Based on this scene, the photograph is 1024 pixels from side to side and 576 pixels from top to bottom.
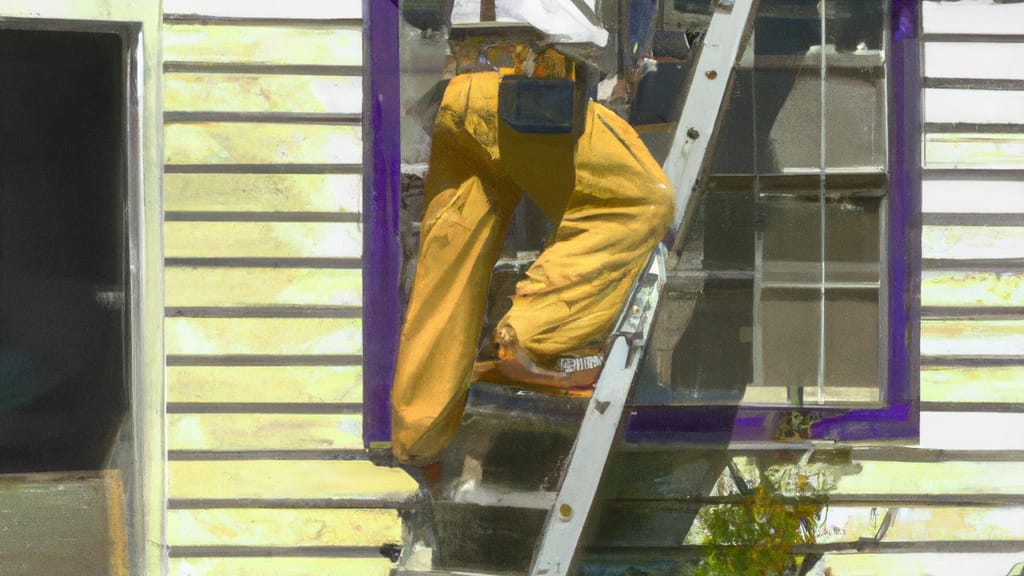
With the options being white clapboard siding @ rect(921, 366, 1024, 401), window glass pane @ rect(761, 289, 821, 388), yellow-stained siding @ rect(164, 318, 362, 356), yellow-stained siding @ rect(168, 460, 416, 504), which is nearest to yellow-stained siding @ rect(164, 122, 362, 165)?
yellow-stained siding @ rect(164, 318, 362, 356)

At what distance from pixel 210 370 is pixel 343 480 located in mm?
598

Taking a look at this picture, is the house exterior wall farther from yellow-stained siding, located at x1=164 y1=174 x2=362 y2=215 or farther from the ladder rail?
the ladder rail

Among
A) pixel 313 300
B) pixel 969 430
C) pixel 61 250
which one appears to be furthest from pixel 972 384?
pixel 61 250

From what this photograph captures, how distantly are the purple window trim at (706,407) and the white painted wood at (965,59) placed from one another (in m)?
0.06

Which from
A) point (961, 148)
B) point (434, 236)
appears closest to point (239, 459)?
point (434, 236)

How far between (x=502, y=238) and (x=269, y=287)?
86 centimetres

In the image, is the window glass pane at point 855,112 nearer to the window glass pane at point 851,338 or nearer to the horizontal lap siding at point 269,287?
the window glass pane at point 851,338

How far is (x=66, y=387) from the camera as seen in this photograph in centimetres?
348

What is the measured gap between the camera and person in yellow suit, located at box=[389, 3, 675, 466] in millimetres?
2732

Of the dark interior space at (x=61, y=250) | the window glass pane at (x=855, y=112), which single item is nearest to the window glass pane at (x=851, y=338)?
the window glass pane at (x=855, y=112)

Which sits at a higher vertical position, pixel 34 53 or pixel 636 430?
pixel 34 53

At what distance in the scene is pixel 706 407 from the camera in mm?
3260

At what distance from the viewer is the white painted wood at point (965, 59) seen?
328cm

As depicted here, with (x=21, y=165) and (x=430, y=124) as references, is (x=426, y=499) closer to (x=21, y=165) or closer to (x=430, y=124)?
(x=430, y=124)
